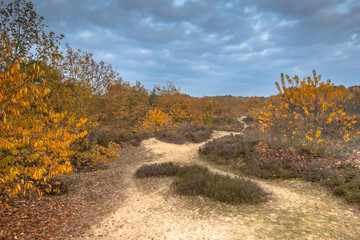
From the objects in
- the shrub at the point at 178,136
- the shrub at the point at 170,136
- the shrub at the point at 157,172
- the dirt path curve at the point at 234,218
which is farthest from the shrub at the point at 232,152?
the shrub at the point at 178,136

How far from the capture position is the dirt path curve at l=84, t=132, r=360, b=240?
474 centimetres

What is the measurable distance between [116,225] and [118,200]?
181cm

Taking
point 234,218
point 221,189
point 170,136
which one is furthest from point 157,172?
point 170,136

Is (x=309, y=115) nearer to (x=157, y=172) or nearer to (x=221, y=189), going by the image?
(x=221, y=189)

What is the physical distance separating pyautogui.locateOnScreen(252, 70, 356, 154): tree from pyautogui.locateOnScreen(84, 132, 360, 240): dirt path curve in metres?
2.74

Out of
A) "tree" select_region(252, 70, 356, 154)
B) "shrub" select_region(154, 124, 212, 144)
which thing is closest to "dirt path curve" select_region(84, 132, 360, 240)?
"tree" select_region(252, 70, 356, 154)

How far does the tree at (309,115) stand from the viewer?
909 cm

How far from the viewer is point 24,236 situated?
4.79m

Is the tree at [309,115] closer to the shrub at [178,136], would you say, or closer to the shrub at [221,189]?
the shrub at [221,189]

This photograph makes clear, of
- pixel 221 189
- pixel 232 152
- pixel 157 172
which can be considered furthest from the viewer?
pixel 232 152

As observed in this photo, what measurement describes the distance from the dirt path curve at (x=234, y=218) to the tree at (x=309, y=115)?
274 centimetres

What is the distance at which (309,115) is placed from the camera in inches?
382

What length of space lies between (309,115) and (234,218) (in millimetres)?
6602

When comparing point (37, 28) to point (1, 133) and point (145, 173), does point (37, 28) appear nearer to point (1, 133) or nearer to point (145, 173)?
point (1, 133)
